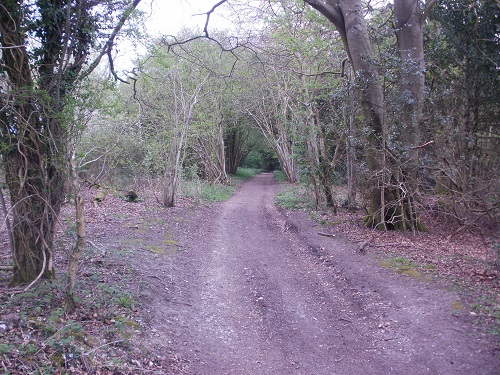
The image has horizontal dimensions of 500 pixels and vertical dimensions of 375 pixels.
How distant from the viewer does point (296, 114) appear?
17.4 meters

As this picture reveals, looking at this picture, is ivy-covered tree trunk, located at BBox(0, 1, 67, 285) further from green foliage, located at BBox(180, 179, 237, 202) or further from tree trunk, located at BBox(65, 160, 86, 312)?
green foliage, located at BBox(180, 179, 237, 202)

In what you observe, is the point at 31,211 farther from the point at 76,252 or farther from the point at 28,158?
the point at 76,252

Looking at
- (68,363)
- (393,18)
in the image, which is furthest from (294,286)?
(393,18)

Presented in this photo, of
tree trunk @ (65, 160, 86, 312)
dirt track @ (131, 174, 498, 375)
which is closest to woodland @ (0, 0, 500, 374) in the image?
tree trunk @ (65, 160, 86, 312)

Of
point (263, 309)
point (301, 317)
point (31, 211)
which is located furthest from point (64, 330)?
point (301, 317)

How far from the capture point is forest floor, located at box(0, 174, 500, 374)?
452cm

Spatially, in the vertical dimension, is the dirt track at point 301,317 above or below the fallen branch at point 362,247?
below

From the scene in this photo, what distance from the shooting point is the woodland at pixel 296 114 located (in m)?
5.27

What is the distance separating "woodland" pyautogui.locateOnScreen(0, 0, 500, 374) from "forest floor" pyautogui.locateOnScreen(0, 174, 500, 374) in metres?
0.58

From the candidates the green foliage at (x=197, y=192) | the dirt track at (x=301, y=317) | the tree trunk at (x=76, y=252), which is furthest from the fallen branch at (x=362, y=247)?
the green foliage at (x=197, y=192)

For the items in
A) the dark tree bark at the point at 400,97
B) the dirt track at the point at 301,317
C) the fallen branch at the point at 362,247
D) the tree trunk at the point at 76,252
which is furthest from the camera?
the dark tree bark at the point at 400,97

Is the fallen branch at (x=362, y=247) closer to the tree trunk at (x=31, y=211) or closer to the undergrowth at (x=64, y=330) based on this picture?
the undergrowth at (x=64, y=330)

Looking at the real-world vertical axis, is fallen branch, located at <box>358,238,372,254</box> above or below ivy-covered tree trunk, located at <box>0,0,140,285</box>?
below

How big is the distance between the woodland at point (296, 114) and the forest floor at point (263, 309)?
58 centimetres
